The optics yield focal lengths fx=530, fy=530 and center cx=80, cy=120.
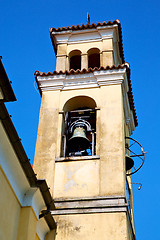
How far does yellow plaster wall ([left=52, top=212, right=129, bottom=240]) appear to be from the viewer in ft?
36.2

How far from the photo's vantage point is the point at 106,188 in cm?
1180

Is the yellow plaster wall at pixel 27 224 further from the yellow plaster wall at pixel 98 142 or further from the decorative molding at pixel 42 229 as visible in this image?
the yellow plaster wall at pixel 98 142

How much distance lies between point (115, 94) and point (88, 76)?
101 centimetres

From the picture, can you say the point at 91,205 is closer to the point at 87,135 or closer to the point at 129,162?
the point at 129,162

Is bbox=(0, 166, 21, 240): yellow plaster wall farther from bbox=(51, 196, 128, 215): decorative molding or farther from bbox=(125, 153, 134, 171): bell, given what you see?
bbox=(125, 153, 134, 171): bell

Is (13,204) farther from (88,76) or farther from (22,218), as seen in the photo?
(88,76)

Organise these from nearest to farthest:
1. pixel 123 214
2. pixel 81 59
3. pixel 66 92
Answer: pixel 123 214, pixel 66 92, pixel 81 59

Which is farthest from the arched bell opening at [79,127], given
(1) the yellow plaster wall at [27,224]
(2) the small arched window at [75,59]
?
(1) the yellow plaster wall at [27,224]

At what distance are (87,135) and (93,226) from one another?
3.43 metres

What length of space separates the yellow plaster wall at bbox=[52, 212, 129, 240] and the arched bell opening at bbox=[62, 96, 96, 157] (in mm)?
1901

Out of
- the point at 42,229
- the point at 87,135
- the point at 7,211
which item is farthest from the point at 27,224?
the point at 87,135

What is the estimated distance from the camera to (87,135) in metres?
14.1

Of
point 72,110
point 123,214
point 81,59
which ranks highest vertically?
point 81,59

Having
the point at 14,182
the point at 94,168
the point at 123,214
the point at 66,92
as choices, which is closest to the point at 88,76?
the point at 66,92
